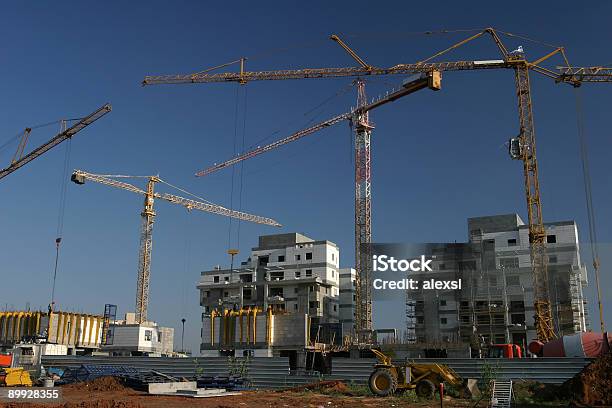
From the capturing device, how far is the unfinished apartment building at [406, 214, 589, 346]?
279 ft

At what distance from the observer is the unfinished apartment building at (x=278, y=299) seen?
87812mm

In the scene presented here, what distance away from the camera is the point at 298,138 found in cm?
10981

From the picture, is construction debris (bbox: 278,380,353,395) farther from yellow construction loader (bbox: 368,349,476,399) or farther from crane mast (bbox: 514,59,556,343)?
crane mast (bbox: 514,59,556,343)

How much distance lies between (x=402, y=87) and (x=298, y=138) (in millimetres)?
26511

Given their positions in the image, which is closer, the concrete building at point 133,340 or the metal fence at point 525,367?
the metal fence at point 525,367

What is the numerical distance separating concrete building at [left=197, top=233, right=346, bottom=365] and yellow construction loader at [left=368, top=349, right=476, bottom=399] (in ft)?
171

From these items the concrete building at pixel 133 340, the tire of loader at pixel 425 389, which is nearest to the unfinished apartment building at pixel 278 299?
the concrete building at pixel 133 340

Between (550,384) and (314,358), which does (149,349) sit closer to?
(314,358)

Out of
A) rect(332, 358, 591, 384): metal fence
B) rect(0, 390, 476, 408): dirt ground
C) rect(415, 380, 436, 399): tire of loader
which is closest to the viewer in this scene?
rect(0, 390, 476, 408): dirt ground

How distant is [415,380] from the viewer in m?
33.9

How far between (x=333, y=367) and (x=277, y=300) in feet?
221

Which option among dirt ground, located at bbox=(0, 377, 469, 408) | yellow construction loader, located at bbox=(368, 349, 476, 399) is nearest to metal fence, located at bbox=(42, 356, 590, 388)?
dirt ground, located at bbox=(0, 377, 469, 408)

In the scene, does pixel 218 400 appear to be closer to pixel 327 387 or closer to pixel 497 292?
pixel 327 387

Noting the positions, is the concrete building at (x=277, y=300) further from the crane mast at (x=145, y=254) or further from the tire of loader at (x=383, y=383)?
the tire of loader at (x=383, y=383)
